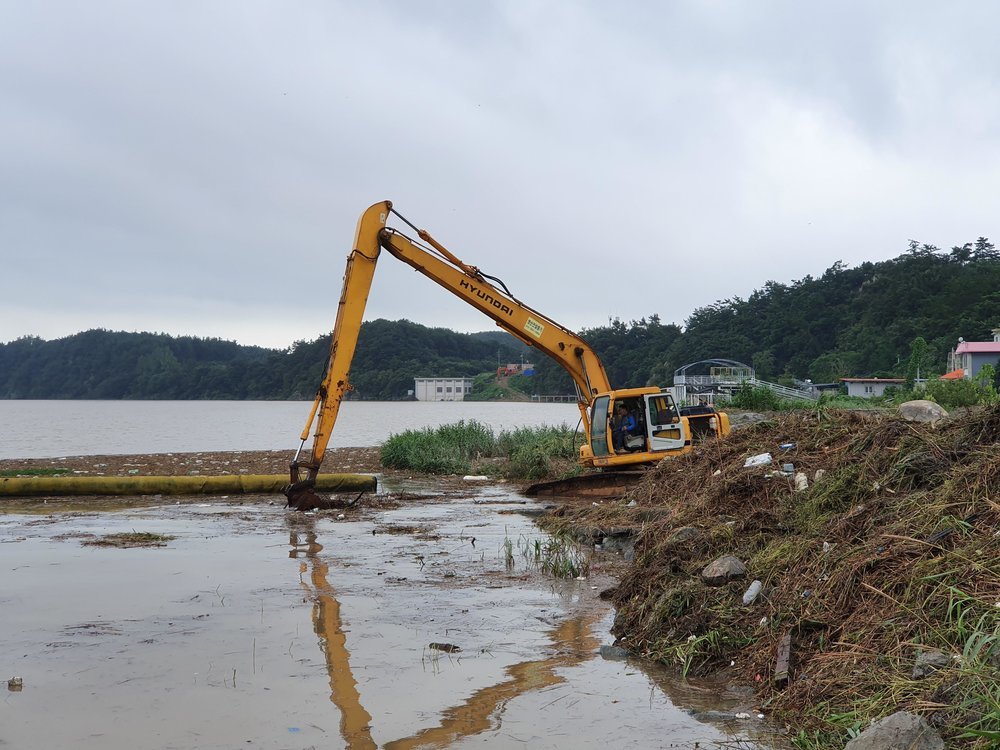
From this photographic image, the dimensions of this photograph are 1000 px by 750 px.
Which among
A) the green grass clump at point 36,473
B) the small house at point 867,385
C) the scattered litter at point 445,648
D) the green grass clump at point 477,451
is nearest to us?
the scattered litter at point 445,648

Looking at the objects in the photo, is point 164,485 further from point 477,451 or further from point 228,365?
point 228,365

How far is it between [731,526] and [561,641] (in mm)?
1981

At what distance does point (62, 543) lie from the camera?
39.2 feet

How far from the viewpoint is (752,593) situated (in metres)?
6.58

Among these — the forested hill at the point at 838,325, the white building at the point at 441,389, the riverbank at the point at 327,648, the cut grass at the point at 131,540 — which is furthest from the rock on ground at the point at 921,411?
the white building at the point at 441,389

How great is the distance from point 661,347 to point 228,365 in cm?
8206

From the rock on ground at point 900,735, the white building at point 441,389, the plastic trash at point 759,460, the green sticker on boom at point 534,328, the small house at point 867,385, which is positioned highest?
the white building at point 441,389

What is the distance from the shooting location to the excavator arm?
1553cm

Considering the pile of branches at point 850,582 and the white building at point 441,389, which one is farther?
the white building at point 441,389

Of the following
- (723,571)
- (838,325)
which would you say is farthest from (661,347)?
(723,571)

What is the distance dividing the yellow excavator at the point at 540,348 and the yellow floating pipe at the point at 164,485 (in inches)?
61.8

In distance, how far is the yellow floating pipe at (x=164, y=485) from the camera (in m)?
18.0

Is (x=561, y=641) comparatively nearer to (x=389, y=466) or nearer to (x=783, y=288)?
(x=389, y=466)

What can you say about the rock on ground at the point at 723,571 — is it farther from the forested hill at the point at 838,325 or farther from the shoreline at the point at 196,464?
the forested hill at the point at 838,325
